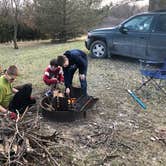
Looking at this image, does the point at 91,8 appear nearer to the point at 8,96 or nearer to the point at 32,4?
the point at 32,4

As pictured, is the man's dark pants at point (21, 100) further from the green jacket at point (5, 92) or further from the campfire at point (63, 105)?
the campfire at point (63, 105)

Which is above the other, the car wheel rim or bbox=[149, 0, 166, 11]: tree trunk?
bbox=[149, 0, 166, 11]: tree trunk

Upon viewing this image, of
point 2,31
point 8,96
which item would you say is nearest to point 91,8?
point 2,31

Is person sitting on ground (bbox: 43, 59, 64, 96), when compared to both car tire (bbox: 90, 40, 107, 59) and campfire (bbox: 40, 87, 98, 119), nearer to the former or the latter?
campfire (bbox: 40, 87, 98, 119)

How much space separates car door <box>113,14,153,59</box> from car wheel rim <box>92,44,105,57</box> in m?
0.49

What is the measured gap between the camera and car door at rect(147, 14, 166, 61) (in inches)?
365

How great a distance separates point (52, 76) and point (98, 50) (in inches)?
170

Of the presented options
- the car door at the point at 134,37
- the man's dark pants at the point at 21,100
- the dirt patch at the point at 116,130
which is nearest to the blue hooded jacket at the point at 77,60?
the dirt patch at the point at 116,130

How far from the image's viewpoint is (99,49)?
1070 cm

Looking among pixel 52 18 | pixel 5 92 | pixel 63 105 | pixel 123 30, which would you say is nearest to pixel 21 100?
pixel 5 92

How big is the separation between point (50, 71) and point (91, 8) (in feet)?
52.7

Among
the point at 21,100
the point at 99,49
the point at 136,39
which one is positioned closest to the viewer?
the point at 21,100

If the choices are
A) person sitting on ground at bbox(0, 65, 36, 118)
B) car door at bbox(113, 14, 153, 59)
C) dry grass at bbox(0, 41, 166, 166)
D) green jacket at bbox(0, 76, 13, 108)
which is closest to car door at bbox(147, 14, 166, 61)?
car door at bbox(113, 14, 153, 59)

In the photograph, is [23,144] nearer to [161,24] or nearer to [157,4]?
[161,24]
